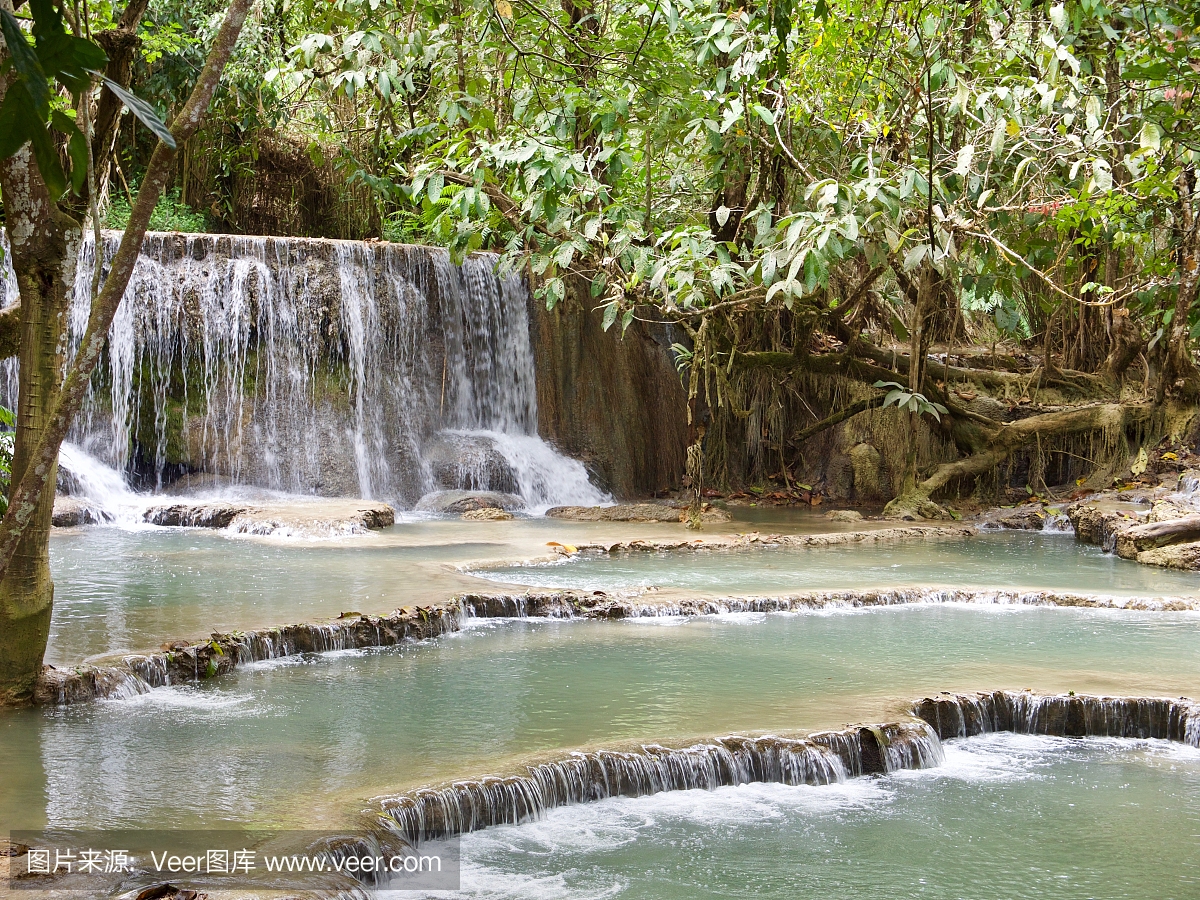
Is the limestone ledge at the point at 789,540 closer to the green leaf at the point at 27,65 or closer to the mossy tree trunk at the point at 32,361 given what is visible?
the mossy tree trunk at the point at 32,361

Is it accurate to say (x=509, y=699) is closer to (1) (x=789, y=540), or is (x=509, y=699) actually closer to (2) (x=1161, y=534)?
(1) (x=789, y=540)

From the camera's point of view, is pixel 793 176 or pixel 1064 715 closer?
pixel 1064 715

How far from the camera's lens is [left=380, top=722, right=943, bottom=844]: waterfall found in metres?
4.45

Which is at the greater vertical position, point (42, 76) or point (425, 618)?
point (42, 76)

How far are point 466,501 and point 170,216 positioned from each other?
6.53 meters

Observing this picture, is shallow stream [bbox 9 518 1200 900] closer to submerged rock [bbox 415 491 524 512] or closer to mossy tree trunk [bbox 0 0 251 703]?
mossy tree trunk [bbox 0 0 251 703]

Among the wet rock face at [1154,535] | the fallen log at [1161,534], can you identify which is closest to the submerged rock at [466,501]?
the wet rock face at [1154,535]

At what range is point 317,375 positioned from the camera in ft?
49.2

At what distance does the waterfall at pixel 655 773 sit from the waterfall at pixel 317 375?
9.89m

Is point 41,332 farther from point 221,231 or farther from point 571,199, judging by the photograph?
point 221,231

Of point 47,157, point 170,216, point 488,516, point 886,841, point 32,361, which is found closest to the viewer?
point 47,157

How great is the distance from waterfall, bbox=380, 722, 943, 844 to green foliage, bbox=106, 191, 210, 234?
516 inches

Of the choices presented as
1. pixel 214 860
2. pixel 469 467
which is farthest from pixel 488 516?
pixel 214 860

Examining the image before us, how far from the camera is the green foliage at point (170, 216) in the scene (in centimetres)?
1603
